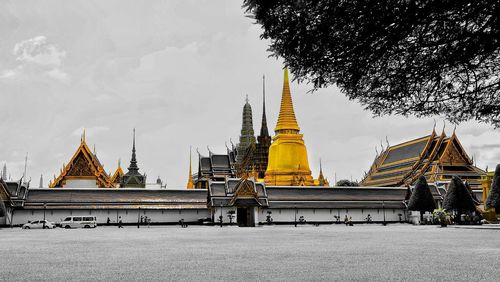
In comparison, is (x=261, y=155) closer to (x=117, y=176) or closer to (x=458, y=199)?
(x=117, y=176)

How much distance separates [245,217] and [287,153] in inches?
1052

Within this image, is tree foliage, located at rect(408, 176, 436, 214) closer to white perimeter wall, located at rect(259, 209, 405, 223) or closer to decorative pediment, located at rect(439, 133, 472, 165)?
white perimeter wall, located at rect(259, 209, 405, 223)

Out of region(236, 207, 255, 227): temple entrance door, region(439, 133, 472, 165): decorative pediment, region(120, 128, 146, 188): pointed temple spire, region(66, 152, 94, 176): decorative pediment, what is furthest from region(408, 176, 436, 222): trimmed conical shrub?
region(120, 128, 146, 188): pointed temple spire

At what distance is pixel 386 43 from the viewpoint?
611 cm

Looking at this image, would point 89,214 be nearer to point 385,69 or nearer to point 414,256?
point 414,256

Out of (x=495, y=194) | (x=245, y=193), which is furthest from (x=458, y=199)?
(x=245, y=193)

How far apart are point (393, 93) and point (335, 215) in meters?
49.8

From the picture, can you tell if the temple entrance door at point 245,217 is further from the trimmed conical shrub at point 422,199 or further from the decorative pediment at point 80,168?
the decorative pediment at point 80,168

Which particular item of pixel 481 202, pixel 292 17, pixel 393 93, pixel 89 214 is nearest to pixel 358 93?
pixel 393 93

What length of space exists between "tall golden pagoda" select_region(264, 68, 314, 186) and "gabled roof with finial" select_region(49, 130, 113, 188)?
1091 inches

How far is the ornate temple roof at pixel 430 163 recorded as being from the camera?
65.6 m

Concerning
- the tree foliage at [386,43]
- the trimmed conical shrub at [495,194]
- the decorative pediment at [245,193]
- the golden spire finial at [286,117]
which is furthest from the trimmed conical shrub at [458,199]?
the tree foliage at [386,43]

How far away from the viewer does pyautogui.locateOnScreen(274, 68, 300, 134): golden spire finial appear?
261 feet

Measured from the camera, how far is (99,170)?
5744 centimetres
